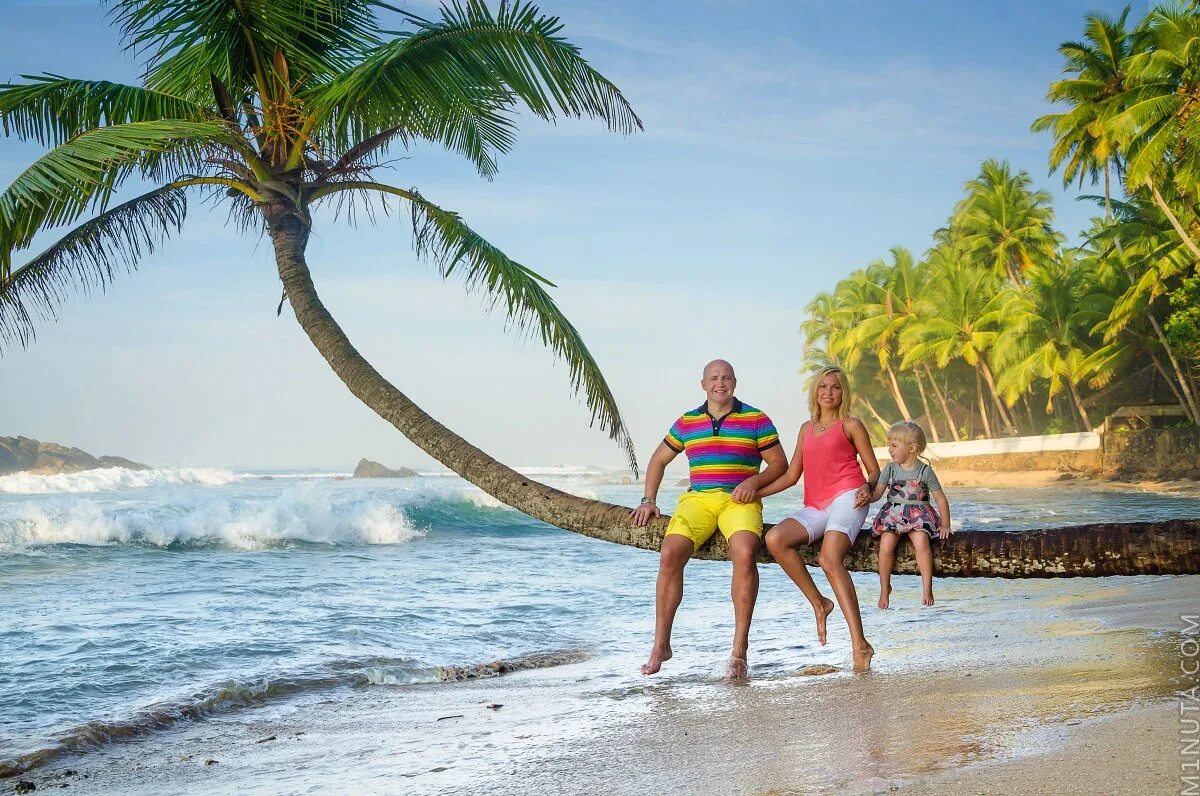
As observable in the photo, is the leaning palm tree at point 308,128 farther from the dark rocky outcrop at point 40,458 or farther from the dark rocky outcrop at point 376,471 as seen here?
the dark rocky outcrop at point 376,471

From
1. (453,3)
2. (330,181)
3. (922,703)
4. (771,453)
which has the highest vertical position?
(453,3)

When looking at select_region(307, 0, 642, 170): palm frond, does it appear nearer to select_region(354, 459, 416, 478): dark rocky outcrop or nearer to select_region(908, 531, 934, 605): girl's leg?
select_region(908, 531, 934, 605): girl's leg

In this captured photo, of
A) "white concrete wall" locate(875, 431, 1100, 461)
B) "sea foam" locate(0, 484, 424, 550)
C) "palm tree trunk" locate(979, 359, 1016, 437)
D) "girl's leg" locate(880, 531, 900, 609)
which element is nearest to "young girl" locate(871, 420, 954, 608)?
"girl's leg" locate(880, 531, 900, 609)

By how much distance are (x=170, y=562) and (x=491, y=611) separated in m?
8.61

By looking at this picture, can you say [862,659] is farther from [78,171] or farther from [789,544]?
[78,171]

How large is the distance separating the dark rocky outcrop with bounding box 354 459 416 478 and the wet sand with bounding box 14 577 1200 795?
3510 inches

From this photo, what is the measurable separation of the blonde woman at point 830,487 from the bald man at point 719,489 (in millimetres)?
146

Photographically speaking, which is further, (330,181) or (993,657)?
(330,181)

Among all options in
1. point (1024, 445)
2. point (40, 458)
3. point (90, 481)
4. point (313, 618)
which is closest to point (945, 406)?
point (1024, 445)

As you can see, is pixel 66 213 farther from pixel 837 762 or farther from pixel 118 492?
pixel 118 492

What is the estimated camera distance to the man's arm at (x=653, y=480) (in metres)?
5.97

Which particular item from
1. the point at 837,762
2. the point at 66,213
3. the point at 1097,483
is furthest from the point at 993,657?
the point at 1097,483

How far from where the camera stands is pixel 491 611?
1226cm

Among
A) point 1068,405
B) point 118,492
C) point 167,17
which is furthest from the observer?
point 1068,405
